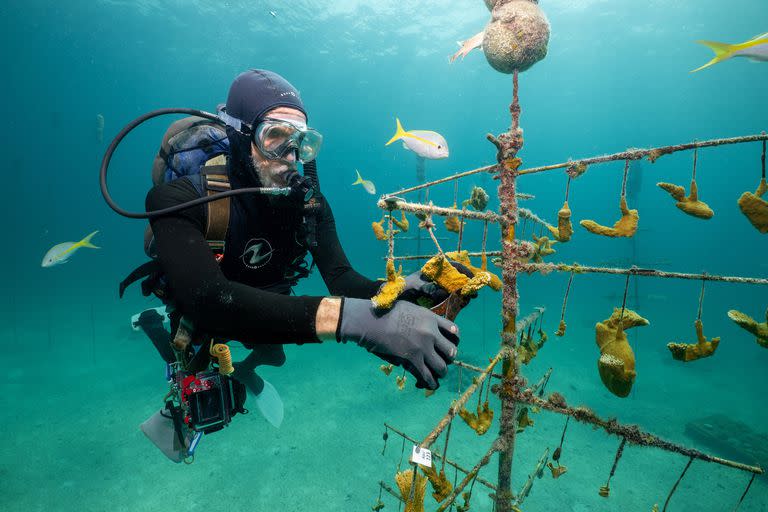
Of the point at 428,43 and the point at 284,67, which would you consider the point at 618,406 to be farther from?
the point at 284,67

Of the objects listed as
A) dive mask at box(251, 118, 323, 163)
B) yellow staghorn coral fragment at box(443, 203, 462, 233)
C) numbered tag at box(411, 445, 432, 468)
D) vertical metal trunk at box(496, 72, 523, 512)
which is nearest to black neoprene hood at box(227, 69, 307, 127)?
dive mask at box(251, 118, 323, 163)

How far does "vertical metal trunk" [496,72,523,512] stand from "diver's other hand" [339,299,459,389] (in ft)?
3.13

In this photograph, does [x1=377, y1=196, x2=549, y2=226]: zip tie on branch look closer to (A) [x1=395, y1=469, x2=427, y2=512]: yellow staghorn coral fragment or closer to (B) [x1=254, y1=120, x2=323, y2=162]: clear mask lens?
(A) [x1=395, y1=469, x2=427, y2=512]: yellow staghorn coral fragment

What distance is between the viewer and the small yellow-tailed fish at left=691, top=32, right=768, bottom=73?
2041 mm

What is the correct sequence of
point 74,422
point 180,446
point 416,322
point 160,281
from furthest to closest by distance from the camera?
1. point 74,422
2. point 180,446
3. point 160,281
4. point 416,322

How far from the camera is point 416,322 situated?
159 centimetres

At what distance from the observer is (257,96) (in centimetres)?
281

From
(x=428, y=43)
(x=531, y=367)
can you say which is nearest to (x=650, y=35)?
(x=428, y=43)

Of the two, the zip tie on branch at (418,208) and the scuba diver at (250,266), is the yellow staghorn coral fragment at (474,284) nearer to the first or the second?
the scuba diver at (250,266)

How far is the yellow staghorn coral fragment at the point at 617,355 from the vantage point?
1863 millimetres

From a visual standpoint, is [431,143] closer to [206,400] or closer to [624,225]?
[624,225]

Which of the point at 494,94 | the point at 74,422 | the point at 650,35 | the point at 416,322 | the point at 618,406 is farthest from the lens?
the point at 494,94

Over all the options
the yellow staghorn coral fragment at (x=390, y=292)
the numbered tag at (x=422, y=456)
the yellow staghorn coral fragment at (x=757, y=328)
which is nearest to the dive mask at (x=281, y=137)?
the yellow staghorn coral fragment at (x=390, y=292)

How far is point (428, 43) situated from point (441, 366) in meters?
40.1
